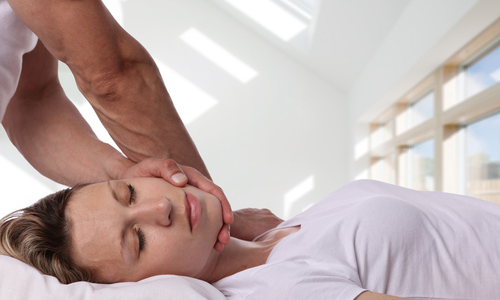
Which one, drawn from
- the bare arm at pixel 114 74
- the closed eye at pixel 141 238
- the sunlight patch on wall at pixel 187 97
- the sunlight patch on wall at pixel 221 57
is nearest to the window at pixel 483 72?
the bare arm at pixel 114 74

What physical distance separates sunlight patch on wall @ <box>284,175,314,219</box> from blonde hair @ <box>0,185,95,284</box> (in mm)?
5513

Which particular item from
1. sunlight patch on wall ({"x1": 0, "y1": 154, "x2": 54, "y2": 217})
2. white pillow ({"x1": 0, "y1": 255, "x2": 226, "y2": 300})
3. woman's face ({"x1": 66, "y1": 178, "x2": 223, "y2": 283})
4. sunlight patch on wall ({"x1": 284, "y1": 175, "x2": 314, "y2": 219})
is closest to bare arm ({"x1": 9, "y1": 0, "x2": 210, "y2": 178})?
woman's face ({"x1": 66, "y1": 178, "x2": 223, "y2": 283})

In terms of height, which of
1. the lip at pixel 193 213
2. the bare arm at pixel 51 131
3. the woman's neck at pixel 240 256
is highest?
the bare arm at pixel 51 131

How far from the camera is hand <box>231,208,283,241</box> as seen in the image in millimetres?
1596

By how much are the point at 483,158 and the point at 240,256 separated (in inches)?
95.2

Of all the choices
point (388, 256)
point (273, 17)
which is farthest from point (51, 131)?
point (273, 17)

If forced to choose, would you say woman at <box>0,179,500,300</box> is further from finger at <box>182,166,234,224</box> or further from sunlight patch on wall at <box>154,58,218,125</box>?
sunlight patch on wall at <box>154,58,218,125</box>

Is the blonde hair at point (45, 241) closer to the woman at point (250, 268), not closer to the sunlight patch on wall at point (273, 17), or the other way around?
the woman at point (250, 268)

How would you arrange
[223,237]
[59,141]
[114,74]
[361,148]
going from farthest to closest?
[361,148]
[59,141]
[223,237]
[114,74]

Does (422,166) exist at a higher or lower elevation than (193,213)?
higher

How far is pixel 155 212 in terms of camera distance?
1.16m

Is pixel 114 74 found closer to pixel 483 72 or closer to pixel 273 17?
pixel 483 72

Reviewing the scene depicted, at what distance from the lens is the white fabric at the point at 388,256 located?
3.45 feet

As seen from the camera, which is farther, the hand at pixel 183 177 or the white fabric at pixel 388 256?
the hand at pixel 183 177
